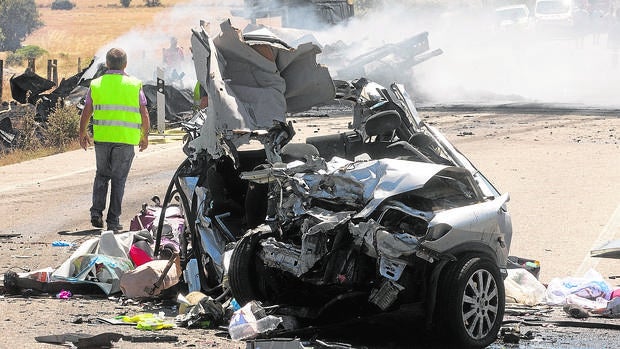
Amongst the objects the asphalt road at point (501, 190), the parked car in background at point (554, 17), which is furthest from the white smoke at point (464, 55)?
the asphalt road at point (501, 190)

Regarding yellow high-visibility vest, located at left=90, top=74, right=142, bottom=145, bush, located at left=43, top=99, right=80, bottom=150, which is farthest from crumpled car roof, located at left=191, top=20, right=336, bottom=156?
bush, located at left=43, top=99, right=80, bottom=150

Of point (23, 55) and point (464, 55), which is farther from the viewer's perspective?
point (23, 55)

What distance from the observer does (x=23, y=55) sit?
2864 inches

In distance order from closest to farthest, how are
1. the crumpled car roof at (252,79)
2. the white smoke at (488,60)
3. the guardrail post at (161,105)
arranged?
the crumpled car roof at (252,79), the guardrail post at (161,105), the white smoke at (488,60)

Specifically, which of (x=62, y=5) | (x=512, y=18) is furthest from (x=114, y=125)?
(x=62, y=5)

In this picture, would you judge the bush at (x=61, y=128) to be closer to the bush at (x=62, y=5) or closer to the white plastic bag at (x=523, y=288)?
the white plastic bag at (x=523, y=288)

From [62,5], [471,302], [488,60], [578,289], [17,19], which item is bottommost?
[488,60]

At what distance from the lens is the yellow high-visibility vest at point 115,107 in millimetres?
12078

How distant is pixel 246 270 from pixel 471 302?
149 centimetres

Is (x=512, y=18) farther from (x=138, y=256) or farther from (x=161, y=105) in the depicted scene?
(x=138, y=256)

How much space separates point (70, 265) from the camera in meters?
9.05

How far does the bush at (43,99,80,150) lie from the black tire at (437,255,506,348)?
15783mm

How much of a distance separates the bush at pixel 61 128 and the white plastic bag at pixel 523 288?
14.5 metres

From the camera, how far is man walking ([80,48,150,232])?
12078mm
